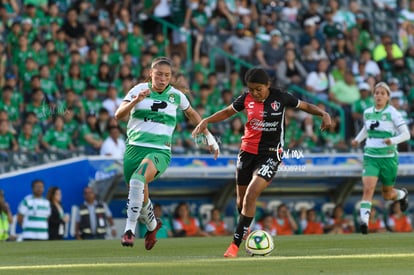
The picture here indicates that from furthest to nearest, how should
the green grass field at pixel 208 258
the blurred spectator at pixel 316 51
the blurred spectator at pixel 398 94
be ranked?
the blurred spectator at pixel 316 51
the blurred spectator at pixel 398 94
the green grass field at pixel 208 258

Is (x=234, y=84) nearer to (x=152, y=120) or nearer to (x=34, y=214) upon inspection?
(x=34, y=214)

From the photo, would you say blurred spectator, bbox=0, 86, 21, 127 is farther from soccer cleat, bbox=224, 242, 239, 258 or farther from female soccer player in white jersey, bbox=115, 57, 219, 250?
soccer cleat, bbox=224, 242, 239, 258

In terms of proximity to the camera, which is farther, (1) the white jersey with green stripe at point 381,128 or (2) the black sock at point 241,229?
(1) the white jersey with green stripe at point 381,128

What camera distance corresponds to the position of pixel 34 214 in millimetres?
22219

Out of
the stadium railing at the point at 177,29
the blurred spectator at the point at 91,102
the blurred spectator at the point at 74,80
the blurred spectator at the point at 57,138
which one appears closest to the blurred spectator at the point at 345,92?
the stadium railing at the point at 177,29

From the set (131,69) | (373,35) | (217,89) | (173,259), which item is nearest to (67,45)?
(131,69)

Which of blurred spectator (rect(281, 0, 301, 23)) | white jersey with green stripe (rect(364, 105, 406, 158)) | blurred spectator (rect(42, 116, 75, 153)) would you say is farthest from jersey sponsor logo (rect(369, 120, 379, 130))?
blurred spectator (rect(281, 0, 301, 23))

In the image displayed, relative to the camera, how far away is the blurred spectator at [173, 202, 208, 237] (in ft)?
80.8

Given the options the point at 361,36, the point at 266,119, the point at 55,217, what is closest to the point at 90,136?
the point at 55,217

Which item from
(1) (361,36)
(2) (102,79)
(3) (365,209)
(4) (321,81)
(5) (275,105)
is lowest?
(3) (365,209)

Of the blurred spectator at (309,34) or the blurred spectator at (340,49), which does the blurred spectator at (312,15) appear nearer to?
the blurred spectator at (309,34)

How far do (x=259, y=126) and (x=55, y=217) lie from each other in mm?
7628

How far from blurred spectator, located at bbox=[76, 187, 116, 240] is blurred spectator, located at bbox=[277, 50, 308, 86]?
22.8ft

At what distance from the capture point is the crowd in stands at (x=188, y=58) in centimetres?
2423
